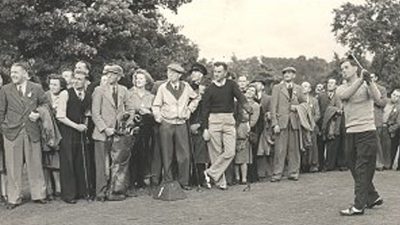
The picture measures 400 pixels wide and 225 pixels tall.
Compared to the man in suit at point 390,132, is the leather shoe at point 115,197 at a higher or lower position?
lower

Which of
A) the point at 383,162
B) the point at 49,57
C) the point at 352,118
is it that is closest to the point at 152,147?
the point at 352,118

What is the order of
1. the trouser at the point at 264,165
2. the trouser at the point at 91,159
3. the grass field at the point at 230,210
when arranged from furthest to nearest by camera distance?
the trouser at the point at 264,165 < the trouser at the point at 91,159 < the grass field at the point at 230,210

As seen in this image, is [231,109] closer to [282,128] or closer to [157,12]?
[282,128]

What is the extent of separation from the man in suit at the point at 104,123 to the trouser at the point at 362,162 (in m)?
3.66

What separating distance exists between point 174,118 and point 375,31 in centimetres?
4515

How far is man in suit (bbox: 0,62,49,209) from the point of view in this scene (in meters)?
10.3

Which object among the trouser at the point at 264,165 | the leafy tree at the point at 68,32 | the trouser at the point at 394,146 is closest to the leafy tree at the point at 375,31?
the leafy tree at the point at 68,32

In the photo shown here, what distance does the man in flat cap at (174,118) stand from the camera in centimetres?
1111

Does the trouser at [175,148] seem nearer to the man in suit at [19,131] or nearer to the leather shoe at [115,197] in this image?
the leather shoe at [115,197]

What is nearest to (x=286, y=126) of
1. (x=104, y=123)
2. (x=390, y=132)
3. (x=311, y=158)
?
(x=311, y=158)

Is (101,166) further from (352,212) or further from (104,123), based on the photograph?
(352,212)

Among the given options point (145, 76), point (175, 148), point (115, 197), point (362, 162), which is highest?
point (145, 76)

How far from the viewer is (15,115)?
10320mm

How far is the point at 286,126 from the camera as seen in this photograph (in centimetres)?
1262
